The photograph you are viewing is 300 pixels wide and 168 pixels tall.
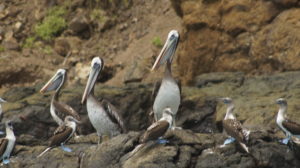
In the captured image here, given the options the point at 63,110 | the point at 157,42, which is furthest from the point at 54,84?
the point at 157,42

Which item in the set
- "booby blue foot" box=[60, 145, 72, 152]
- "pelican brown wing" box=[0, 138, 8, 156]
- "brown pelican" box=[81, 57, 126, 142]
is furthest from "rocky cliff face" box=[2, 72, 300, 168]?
"brown pelican" box=[81, 57, 126, 142]

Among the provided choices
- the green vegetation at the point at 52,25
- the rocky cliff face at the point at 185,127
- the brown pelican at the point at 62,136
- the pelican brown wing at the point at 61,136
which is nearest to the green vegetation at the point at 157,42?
the green vegetation at the point at 52,25

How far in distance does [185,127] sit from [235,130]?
256 inches

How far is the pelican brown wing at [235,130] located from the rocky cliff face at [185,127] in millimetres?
283

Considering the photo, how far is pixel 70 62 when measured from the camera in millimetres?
33906

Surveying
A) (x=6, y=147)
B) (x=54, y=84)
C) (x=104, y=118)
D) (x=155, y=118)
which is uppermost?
(x=6, y=147)

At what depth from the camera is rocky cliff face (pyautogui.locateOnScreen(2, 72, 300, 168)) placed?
53.6 ft

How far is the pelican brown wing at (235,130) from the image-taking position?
16.1 meters

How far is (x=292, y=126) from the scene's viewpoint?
1725cm

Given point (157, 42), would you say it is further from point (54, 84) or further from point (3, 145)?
point (3, 145)

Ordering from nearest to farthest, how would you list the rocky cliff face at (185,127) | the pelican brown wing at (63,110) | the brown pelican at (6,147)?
the rocky cliff face at (185,127) → the brown pelican at (6,147) → the pelican brown wing at (63,110)

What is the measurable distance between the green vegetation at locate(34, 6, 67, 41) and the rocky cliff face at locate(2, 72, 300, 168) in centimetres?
1046

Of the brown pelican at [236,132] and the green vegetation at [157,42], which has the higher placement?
the brown pelican at [236,132]

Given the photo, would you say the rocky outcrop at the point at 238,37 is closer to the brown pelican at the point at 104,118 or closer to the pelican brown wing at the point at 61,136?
the brown pelican at the point at 104,118
